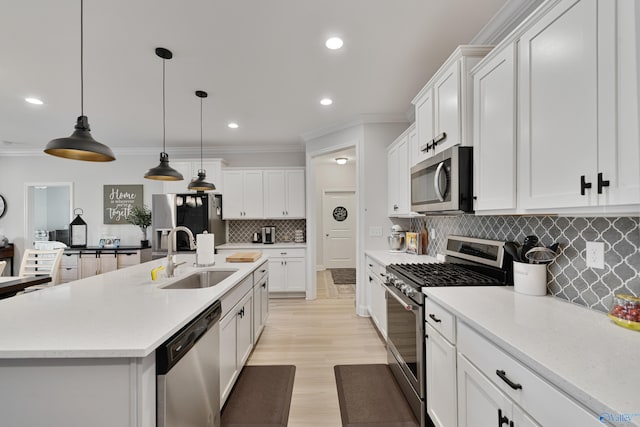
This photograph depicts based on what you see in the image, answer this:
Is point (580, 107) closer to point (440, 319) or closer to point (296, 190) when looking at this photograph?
point (440, 319)

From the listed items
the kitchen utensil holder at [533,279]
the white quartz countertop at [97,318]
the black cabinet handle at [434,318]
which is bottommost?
the black cabinet handle at [434,318]

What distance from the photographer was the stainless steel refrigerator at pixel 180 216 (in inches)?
180

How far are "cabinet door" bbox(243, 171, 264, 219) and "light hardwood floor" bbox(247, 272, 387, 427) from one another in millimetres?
1631

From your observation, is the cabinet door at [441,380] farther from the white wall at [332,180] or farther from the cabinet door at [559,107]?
the white wall at [332,180]

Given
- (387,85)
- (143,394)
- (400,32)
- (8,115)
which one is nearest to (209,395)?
(143,394)

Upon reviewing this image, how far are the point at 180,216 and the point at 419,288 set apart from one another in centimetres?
413

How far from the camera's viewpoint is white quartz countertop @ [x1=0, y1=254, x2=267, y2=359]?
0.98m

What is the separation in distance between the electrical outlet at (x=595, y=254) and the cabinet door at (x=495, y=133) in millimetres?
362

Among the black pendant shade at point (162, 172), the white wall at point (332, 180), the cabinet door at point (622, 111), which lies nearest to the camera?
the cabinet door at point (622, 111)

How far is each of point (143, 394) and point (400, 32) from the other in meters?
2.60

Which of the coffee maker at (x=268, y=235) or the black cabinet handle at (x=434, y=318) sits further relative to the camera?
the coffee maker at (x=268, y=235)

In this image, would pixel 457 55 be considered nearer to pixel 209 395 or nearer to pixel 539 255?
pixel 539 255

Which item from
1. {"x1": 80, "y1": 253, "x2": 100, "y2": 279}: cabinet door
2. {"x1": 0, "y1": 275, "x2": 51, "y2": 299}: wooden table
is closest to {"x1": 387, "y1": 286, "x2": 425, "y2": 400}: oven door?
{"x1": 0, "y1": 275, "x2": 51, "y2": 299}: wooden table

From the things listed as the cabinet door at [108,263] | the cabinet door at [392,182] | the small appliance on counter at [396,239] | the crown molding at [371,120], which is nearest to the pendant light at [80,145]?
the cabinet door at [392,182]
